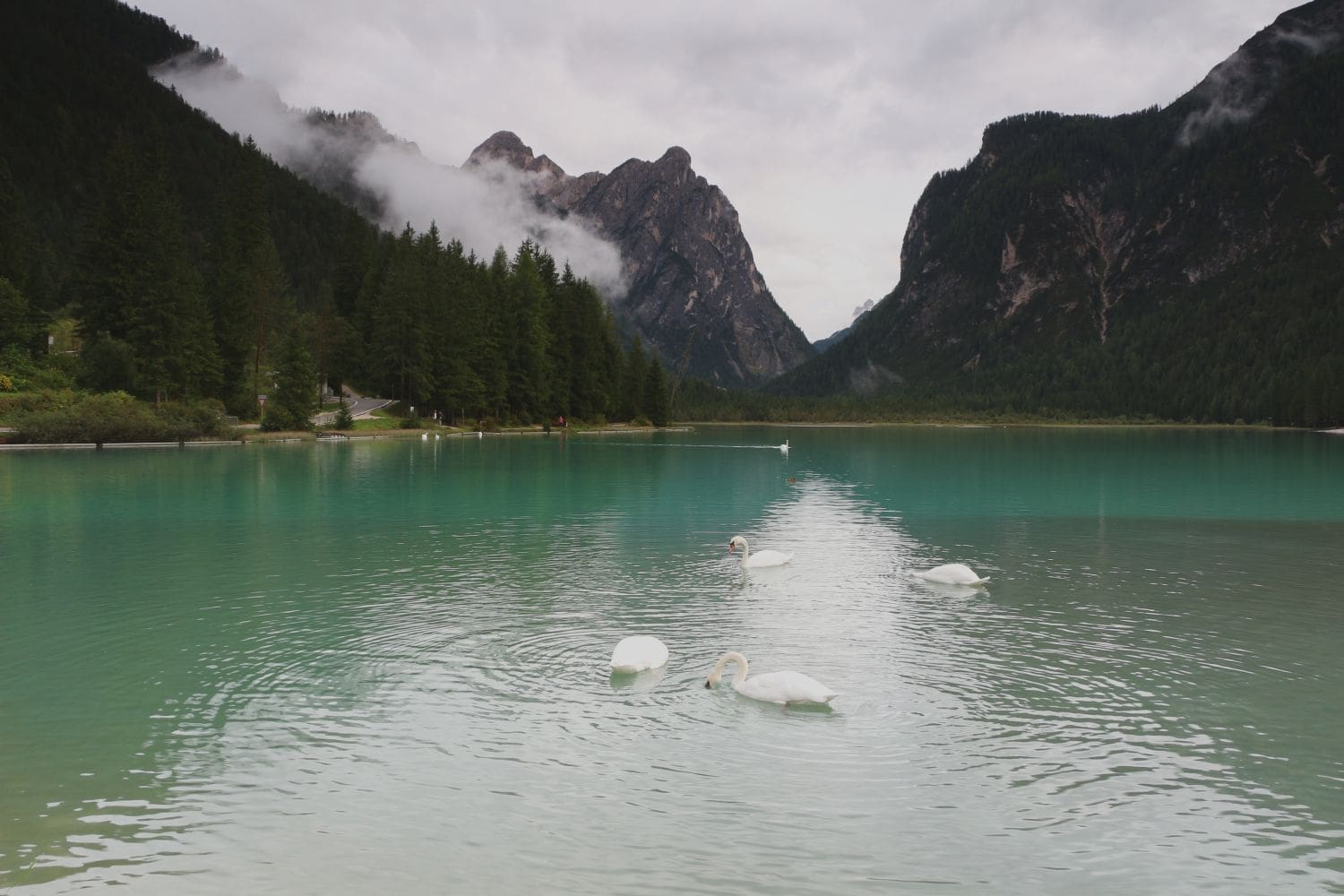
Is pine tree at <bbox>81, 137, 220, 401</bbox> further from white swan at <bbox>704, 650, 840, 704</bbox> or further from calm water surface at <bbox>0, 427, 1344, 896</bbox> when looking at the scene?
white swan at <bbox>704, 650, 840, 704</bbox>

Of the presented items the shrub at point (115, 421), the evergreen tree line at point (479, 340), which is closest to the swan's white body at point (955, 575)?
the shrub at point (115, 421)

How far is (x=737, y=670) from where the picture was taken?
53.0 ft

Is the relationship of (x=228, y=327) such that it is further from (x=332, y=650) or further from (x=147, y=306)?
(x=332, y=650)

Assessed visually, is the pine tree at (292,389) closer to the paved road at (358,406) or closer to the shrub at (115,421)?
the shrub at (115,421)

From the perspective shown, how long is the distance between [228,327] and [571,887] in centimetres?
10699

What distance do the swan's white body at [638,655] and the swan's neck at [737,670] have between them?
103 cm

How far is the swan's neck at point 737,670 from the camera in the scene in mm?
15602

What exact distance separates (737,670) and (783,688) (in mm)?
1399

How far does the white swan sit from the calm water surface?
23cm

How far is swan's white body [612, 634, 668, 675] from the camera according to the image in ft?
53.9

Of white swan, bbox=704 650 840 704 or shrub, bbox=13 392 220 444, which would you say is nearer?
white swan, bbox=704 650 840 704

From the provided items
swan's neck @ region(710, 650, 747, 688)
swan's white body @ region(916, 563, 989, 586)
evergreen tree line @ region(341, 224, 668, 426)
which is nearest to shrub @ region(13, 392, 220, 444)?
evergreen tree line @ region(341, 224, 668, 426)

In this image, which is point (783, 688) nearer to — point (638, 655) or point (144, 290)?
point (638, 655)

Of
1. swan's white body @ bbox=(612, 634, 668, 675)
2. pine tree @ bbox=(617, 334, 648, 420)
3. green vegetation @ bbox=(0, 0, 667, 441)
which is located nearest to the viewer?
swan's white body @ bbox=(612, 634, 668, 675)
